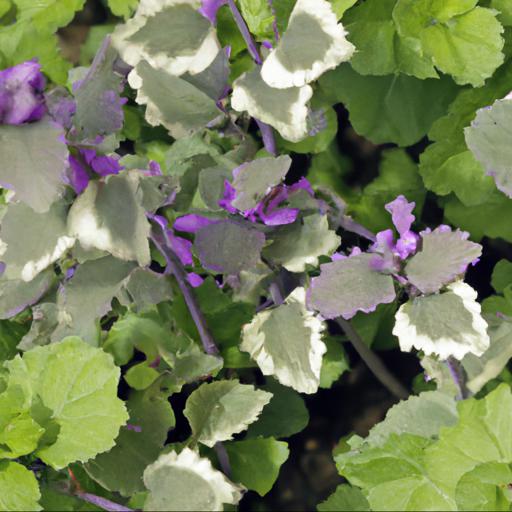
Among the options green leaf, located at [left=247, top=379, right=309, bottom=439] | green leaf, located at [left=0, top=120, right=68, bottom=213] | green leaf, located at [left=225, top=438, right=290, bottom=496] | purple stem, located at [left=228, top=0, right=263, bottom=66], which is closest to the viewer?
green leaf, located at [left=0, top=120, right=68, bottom=213]

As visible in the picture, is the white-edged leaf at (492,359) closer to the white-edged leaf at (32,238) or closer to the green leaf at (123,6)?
the white-edged leaf at (32,238)

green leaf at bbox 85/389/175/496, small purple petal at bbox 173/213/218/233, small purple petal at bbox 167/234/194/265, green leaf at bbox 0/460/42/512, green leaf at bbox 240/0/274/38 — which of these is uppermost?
green leaf at bbox 240/0/274/38

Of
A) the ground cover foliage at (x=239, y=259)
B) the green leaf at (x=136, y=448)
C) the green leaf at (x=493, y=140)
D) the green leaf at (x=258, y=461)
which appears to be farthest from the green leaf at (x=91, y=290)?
the green leaf at (x=493, y=140)

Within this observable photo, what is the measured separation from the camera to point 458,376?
734mm

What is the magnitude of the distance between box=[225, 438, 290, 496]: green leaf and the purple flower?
431mm

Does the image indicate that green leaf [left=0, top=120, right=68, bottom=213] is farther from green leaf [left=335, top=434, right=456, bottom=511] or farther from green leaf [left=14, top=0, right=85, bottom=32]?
green leaf [left=14, top=0, right=85, bottom=32]

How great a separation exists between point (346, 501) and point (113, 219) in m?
0.37

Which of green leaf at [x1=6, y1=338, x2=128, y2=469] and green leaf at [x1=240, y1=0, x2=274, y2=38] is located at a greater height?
green leaf at [x1=240, y1=0, x2=274, y2=38]

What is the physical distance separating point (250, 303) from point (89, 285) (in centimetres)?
22

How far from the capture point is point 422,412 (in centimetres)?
76

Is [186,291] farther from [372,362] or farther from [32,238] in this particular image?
[372,362]

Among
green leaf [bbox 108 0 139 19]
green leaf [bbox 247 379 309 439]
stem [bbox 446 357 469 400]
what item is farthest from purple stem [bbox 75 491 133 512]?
green leaf [bbox 108 0 139 19]

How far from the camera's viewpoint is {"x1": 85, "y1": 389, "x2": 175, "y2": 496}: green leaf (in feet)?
2.49

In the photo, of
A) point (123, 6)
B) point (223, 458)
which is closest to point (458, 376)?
point (223, 458)
